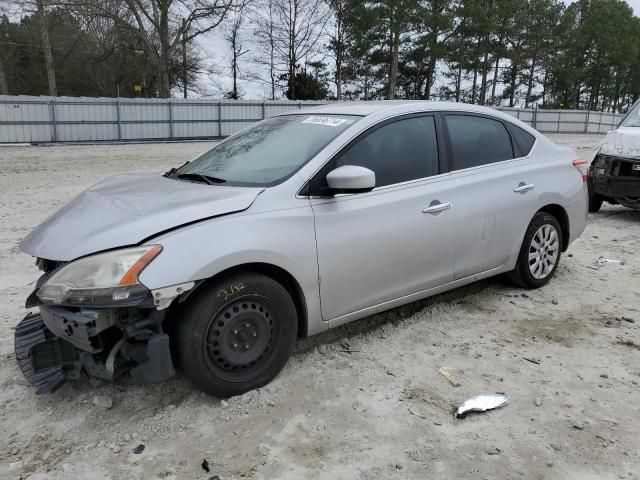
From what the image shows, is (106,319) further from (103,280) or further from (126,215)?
(126,215)

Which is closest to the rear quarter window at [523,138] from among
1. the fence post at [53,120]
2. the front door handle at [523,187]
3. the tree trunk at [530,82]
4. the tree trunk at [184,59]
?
the front door handle at [523,187]

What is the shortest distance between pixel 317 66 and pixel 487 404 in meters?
43.8

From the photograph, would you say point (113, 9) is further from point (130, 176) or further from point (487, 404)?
point (487, 404)

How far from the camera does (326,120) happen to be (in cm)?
388

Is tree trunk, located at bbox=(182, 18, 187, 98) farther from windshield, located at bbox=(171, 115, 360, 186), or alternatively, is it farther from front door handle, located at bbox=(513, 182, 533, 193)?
front door handle, located at bbox=(513, 182, 533, 193)

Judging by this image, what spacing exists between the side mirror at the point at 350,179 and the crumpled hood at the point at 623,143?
230 inches

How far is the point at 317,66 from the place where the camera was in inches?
1747

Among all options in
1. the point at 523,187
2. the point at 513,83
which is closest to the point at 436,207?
the point at 523,187

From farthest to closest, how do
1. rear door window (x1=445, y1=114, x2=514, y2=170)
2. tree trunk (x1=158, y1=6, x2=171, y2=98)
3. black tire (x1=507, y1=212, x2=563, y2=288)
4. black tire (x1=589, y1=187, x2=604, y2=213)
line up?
1. tree trunk (x1=158, y1=6, x2=171, y2=98)
2. black tire (x1=589, y1=187, x2=604, y2=213)
3. black tire (x1=507, y1=212, x2=563, y2=288)
4. rear door window (x1=445, y1=114, x2=514, y2=170)

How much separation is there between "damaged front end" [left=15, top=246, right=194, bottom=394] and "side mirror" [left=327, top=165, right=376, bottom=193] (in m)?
1.04

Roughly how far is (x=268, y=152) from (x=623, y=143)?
604 centimetres

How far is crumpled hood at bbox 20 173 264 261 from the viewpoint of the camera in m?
2.83

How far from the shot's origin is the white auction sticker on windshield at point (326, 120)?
148 inches

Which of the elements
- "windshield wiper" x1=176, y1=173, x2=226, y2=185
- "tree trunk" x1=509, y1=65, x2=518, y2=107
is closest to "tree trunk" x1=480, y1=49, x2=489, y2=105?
"tree trunk" x1=509, y1=65, x2=518, y2=107
